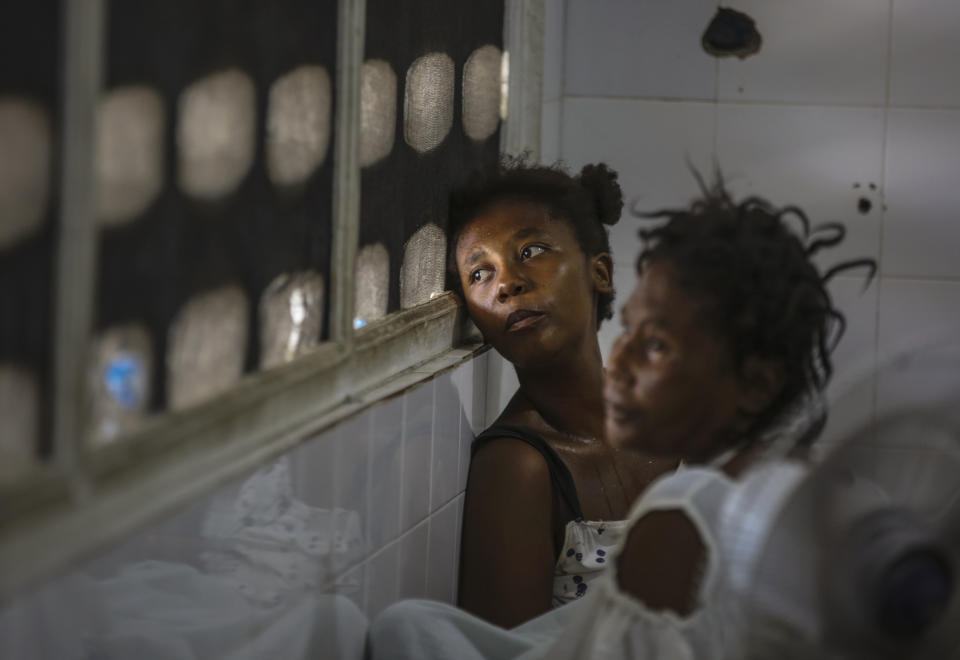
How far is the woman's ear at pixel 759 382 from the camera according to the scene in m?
1.18

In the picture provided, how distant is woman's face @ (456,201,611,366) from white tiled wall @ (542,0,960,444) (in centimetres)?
87

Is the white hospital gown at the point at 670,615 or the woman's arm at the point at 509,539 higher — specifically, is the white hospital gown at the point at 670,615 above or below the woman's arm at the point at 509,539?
above

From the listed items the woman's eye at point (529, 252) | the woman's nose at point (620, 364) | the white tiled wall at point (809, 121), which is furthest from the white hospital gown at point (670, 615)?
the white tiled wall at point (809, 121)

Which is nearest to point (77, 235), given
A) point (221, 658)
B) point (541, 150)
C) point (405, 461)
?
point (221, 658)

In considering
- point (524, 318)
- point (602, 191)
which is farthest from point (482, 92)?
point (524, 318)

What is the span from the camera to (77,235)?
89 centimetres

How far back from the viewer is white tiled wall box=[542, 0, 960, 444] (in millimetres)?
2818

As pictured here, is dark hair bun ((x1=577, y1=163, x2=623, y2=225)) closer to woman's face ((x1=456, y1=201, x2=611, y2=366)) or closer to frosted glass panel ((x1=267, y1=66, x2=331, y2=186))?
woman's face ((x1=456, y1=201, x2=611, y2=366))

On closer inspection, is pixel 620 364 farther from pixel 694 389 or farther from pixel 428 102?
pixel 428 102

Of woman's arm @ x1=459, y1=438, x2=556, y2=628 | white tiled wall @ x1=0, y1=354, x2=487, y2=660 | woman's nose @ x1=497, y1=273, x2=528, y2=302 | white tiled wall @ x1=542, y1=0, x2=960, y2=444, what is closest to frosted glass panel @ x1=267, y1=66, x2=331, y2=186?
white tiled wall @ x1=0, y1=354, x2=487, y2=660

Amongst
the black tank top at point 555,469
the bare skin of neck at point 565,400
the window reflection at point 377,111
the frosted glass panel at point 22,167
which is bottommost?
the black tank top at point 555,469

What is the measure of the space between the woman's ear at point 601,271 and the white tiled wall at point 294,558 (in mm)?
278

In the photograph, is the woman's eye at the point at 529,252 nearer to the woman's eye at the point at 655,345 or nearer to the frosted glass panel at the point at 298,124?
the frosted glass panel at the point at 298,124

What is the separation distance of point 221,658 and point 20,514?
382 mm
